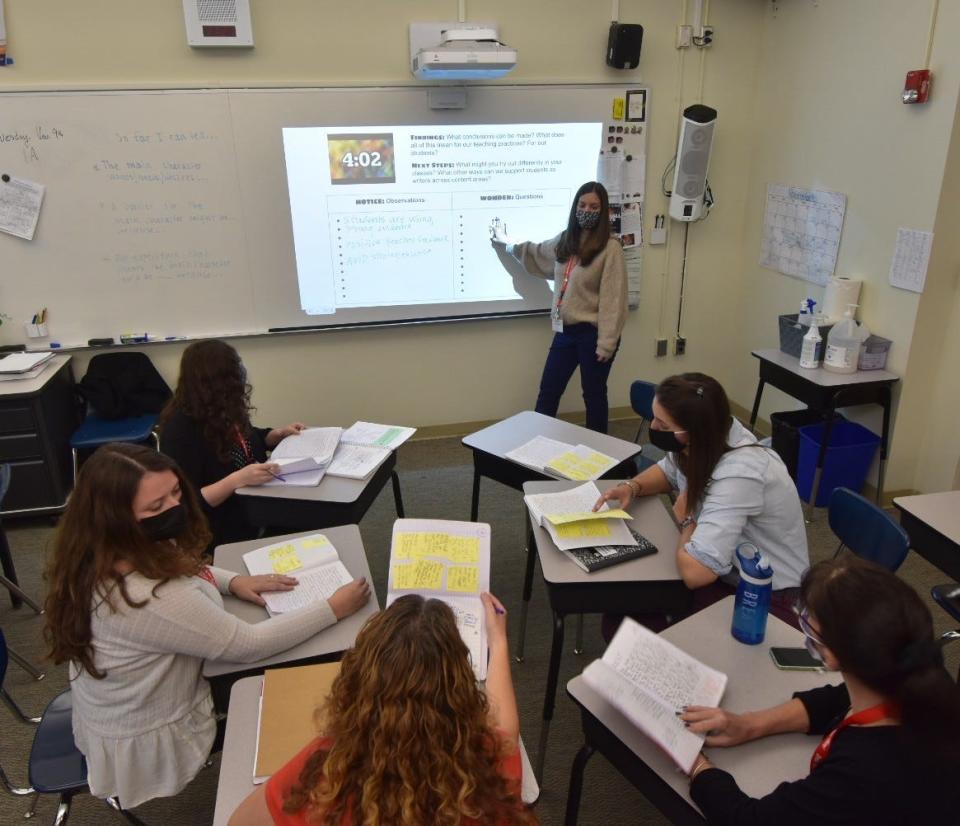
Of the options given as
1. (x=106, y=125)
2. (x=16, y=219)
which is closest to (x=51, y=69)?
(x=106, y=125)

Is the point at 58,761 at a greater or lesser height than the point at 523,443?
lesser

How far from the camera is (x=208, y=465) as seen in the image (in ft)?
8.58

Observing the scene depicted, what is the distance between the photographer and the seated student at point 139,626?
1559mm

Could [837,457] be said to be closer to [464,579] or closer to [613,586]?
[613,586]

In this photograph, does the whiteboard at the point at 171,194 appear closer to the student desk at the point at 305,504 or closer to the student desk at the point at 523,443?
the student desk at the point at 523,443

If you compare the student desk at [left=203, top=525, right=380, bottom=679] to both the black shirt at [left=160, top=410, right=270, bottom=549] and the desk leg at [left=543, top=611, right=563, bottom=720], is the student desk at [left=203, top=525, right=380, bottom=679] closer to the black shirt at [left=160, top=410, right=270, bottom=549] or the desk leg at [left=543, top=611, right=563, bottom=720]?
the black shirt at [left=160, top=410, right=270, bottom=549]

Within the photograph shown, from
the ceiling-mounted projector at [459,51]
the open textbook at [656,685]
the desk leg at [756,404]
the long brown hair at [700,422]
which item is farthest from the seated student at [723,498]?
the ceiling-mounted projector at [459,51]

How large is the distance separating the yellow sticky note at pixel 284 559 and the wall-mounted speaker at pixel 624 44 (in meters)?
3.46

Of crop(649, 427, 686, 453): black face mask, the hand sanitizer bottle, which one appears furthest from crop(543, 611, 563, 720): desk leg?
the hand sanitizer bottle

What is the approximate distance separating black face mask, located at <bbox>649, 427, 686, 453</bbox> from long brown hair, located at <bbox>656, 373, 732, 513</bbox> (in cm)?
11

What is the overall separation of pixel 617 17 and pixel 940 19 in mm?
1691

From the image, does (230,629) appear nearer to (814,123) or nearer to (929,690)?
(929,690)

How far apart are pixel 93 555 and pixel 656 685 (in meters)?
1.24

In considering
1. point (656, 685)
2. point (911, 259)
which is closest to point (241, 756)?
point (656, 685)
